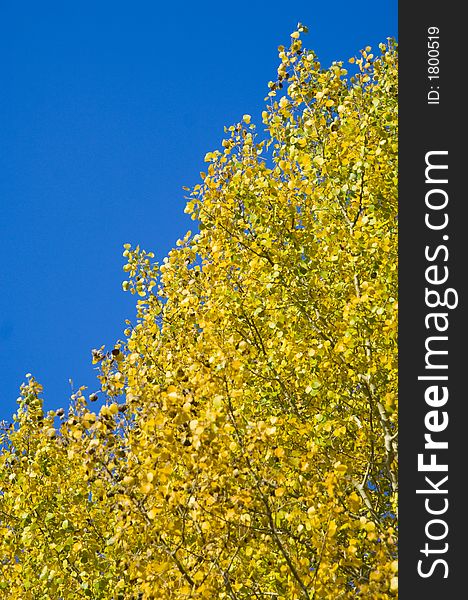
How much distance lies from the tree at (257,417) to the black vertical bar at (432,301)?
0.39 meters

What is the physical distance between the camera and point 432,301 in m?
6.54

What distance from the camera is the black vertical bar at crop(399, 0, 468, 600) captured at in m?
5.92

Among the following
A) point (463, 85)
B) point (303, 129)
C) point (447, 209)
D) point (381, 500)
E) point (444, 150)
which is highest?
point (303, 129)

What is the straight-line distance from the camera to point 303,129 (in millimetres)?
9406

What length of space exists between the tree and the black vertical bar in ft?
1.28

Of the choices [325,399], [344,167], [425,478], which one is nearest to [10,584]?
[325,399]

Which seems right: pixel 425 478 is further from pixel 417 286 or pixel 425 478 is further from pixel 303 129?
pixel 303 129

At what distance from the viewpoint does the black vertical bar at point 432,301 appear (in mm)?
5918

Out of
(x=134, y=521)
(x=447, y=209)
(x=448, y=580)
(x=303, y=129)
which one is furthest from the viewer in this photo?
(x=303, y=129)

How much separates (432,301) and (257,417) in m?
2.50

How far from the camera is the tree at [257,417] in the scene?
587 centimetres

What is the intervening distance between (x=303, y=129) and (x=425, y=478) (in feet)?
15.4

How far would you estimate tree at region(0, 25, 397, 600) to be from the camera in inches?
231

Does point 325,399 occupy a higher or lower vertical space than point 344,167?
lower
